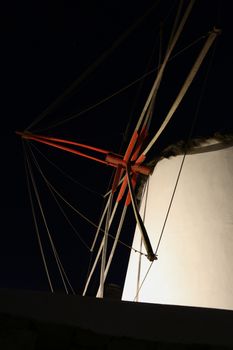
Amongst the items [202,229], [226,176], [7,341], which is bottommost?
[7,341]

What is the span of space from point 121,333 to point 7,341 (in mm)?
470

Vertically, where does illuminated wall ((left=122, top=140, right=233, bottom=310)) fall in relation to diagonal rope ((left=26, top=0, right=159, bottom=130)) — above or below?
below

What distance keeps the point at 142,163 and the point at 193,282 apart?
5.82 ft

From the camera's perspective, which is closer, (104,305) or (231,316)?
(231,316)

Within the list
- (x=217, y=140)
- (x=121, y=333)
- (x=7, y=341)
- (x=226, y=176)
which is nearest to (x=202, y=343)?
(x=121, y=333)

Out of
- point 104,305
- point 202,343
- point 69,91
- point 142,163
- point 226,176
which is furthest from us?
point 142,163

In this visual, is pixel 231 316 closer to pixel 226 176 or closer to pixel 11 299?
pixel 11 299

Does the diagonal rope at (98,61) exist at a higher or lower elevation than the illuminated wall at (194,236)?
higher

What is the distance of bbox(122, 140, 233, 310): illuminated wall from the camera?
299cm

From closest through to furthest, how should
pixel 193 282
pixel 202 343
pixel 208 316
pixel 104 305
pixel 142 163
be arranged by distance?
pixel 202 343, pixel 208 316, pixel 104 305, pixel 193 282, pixel 142 163

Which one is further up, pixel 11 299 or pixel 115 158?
pixel 115 158

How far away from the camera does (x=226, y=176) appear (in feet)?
11.5

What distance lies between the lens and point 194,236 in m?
3.28

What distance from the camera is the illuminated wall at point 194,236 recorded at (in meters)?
2.99
